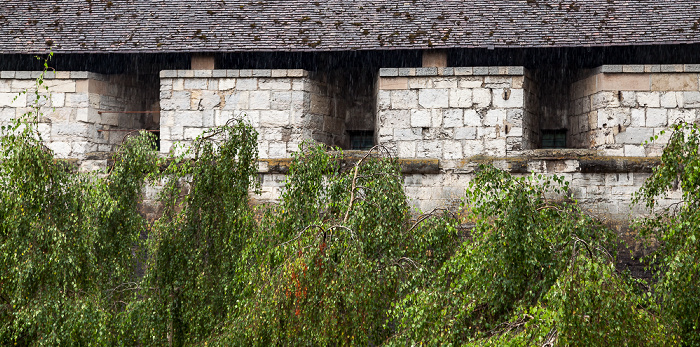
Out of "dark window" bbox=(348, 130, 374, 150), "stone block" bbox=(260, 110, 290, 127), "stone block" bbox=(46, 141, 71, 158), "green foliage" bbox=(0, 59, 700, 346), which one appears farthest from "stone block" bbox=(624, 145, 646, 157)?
"stone block" bbox=(46, 141, 71, 158)

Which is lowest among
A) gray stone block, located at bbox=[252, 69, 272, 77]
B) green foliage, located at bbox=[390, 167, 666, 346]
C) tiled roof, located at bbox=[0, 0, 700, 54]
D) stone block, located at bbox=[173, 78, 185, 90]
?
green foliage, located at bbox=[390, 167, 666, 346]

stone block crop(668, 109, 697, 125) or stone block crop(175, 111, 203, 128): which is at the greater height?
stone block crop(668, 109, 697, 125)

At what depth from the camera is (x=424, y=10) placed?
1008 centimetres

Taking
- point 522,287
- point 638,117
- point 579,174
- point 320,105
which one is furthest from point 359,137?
point 522,287

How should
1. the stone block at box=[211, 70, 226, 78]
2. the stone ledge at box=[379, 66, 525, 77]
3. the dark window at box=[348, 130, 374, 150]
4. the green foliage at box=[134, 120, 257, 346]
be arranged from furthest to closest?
the dark window at box=[348, 130, 374, 150]
the stone block at box=[211, 70, 226, 78]
the stone ledge at box=[379, 66, 525, 77]
the green foliage at box=[134, 120, 257, 346]

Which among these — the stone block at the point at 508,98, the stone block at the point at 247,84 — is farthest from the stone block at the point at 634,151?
the stone block at the point at 247,84

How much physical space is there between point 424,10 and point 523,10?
3.79 feet

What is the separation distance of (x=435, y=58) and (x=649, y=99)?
2.36m

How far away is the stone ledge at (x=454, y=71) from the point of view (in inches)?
364

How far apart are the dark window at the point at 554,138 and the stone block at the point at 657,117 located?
1.20 metres

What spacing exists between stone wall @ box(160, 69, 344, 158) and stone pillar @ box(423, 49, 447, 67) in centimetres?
132

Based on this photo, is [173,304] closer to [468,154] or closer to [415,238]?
[415,238]

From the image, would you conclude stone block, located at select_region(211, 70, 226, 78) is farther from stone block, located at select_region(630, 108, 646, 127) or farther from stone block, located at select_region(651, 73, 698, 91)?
stone block, located at select_region(651, 73, 698, 91)

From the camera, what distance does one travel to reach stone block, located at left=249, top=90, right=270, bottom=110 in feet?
31.2
